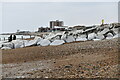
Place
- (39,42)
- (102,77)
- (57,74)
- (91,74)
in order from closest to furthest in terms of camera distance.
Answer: (102,77) < (91,74) < (57,74) < (39,42)

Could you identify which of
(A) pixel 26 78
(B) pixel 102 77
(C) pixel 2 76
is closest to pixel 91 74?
(B) pixel 102 77

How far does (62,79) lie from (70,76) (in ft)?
0.86

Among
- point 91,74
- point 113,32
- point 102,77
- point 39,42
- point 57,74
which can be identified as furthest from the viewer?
point 113,32

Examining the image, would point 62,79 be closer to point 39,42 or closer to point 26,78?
point 26,78

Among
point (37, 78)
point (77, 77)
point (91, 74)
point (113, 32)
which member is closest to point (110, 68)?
point (91, 74)

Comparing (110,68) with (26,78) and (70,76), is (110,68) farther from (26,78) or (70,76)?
(26,78)

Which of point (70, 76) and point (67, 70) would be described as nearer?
point (70, 76)

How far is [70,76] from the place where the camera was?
5.11 meters

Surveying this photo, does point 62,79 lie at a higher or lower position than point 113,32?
lower

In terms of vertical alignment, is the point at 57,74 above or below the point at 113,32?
below

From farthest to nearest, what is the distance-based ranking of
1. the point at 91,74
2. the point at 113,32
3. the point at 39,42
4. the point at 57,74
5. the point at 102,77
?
the point at 113,32 → the point at 39,42 → the point at 57,74 → the point at 91,74 → the point at 102,77

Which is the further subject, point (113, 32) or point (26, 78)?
point (113, 32)

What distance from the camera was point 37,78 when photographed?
5.23 meters

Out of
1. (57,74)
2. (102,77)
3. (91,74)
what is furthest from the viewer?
(57,74)
